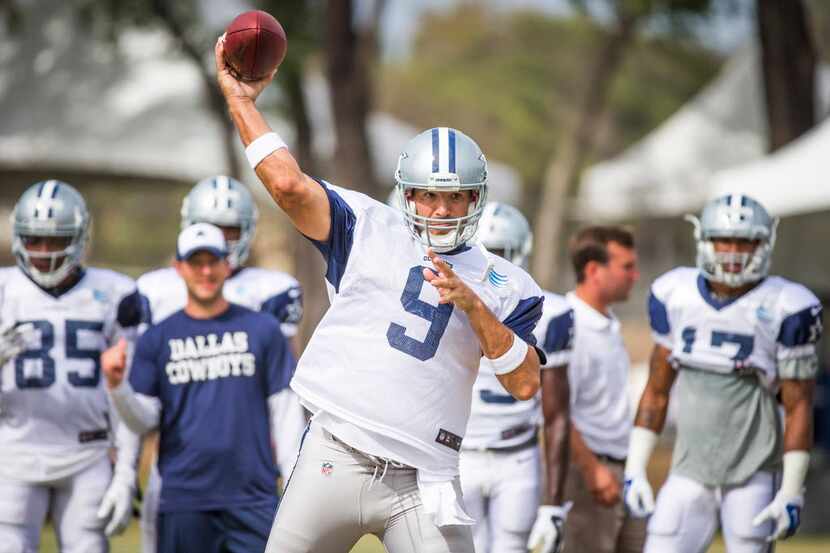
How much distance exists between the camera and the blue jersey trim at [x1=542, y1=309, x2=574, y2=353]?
630 cm

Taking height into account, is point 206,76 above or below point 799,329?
above

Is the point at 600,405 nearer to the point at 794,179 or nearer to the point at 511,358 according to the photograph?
the point at 511,358

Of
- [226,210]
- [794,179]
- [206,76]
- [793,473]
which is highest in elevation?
[206,76]

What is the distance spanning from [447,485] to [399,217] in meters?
0.85

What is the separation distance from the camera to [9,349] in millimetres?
6172

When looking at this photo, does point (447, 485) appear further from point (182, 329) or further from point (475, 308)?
point (182, 329)

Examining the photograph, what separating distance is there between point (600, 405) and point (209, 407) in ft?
6.45

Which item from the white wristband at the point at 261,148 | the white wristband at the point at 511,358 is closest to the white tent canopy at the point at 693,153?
the white wristband at the point at 511,358

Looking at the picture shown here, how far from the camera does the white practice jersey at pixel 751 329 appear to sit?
236 inches

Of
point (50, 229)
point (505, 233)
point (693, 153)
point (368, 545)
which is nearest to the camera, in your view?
point (50, 229)

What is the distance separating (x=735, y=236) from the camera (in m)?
6.10

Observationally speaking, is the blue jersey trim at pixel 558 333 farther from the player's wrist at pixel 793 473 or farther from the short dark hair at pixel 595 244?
the player's wrist at pixel 793 473

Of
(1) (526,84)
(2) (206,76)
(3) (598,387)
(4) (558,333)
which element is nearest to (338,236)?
(4) (558,333)

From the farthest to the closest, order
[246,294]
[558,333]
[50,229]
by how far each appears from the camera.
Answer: [246,294] < [50,229] < [558,333]
